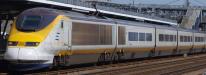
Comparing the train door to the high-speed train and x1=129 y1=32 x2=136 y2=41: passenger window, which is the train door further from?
x1=129 y1=32 x2=136 y2=41: passenger window

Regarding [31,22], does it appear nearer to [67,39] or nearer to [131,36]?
[67,39]

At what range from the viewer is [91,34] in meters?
24.2

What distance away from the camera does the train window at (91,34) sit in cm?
2273

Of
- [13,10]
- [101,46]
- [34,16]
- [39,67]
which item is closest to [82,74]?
[39,67]

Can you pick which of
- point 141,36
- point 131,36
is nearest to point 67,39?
point 131,36

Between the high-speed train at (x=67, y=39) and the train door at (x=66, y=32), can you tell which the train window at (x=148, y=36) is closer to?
the high-speed train at (x=67, y=39)

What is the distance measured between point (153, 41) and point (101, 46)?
408 inches

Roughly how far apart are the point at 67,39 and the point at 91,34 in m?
2.49

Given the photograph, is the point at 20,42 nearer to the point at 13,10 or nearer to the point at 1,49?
the point at 1,49

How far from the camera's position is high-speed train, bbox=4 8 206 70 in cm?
1978

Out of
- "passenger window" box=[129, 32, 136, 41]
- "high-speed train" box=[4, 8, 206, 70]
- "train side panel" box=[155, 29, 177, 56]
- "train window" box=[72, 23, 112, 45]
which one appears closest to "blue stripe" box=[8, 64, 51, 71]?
"high-speed train" box=[4, 8, 206, 70]

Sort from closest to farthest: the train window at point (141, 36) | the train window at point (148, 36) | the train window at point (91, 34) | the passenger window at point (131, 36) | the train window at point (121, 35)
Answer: the train window at point (91, 34)
the train window at point (121, 35)
the passenger window at point (131, 36)
the train window at point (141, 36)
the train window at point (148, 36)

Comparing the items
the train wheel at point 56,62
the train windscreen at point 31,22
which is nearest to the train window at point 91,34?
the train wheel at point 56,62

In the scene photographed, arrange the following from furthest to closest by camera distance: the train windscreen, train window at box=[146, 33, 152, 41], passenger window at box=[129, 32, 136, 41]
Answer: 1. train window at box=[146, 33, 152, 41]
2. passenger window at box=[129, 32, 136, 41]
3. the train windscreen
